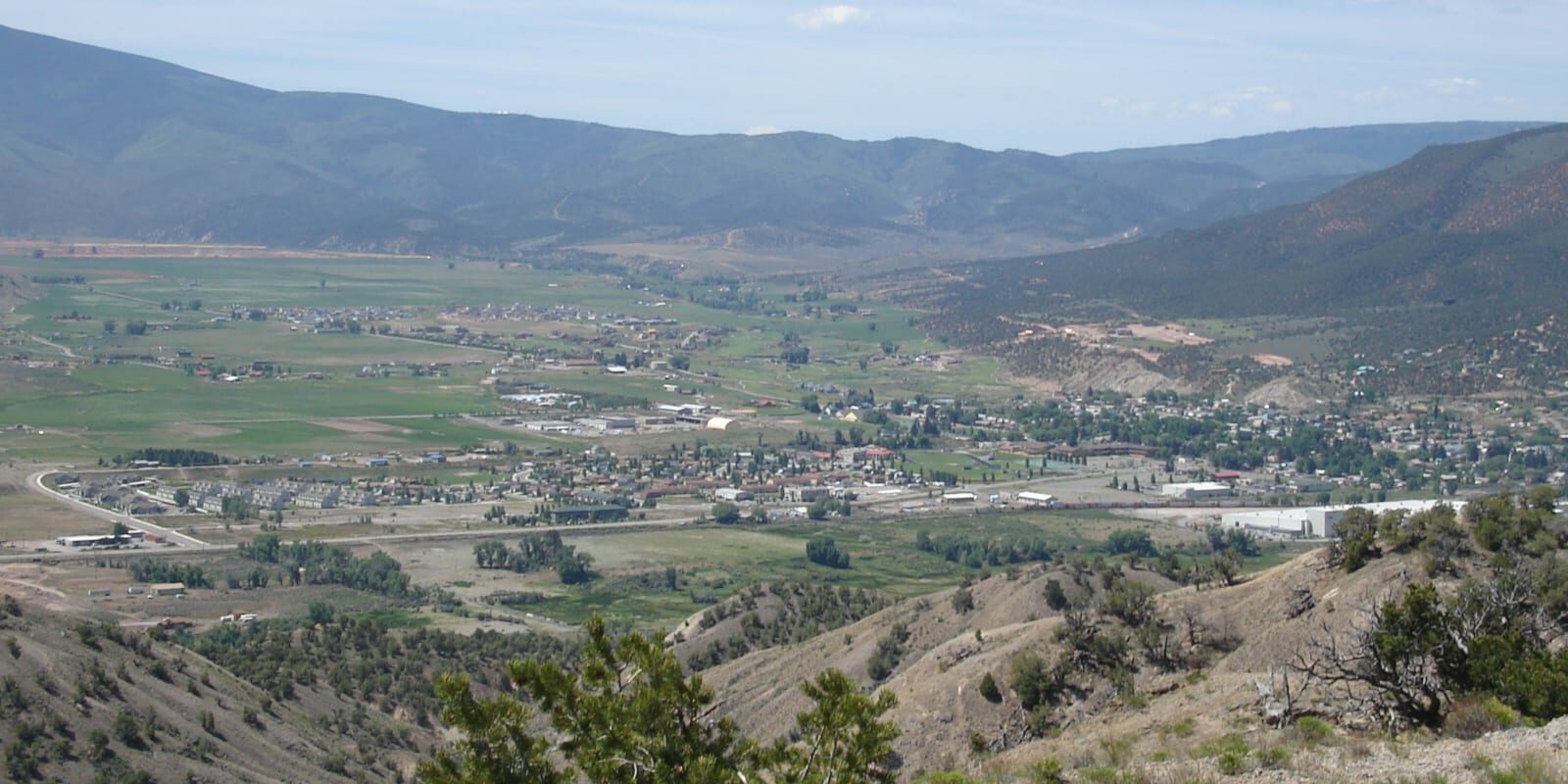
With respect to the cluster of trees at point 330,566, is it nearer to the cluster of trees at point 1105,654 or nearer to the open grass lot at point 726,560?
the open grass lot at point 726,560

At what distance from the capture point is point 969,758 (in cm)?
2864

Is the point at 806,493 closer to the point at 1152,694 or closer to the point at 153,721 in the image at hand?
the point at 153,721

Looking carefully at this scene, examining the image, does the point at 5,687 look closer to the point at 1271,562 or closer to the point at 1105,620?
the point at 1105,620

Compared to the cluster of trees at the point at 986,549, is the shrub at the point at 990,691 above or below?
above

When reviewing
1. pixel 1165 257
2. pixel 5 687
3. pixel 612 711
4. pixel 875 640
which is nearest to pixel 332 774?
pixel 5 687

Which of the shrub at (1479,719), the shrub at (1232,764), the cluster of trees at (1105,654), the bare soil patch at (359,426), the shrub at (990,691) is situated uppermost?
the shrub at (1479,719)

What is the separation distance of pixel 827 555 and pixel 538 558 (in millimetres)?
10056

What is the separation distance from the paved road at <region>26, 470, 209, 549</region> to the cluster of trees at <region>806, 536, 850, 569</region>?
2120 cm

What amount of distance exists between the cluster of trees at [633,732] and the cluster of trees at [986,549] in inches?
1767

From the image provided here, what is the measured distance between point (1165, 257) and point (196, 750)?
150 metres

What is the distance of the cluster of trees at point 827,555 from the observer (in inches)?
2489

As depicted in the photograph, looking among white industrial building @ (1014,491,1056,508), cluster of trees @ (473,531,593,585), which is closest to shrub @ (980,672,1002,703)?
cluster of trees @ (473,531,593,585)

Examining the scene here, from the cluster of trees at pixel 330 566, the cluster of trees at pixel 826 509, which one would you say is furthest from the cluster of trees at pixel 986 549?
the cluster of trees at pixel 330 566

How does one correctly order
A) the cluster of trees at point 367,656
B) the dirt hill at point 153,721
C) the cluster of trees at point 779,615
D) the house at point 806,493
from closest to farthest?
the dirt hill at point 153,721 → the cluster of trees at point 367,656 → the cluster of trees at point 779,615 → the house at point 806,493
